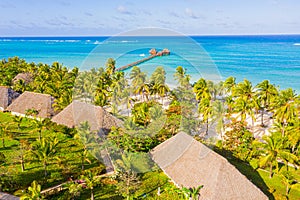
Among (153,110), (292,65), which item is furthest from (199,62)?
(292,65)

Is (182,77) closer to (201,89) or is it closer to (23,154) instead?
Result: (201,89)

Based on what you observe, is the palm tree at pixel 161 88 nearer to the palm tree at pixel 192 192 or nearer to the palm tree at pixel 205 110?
the palm tree at pixel 205 110

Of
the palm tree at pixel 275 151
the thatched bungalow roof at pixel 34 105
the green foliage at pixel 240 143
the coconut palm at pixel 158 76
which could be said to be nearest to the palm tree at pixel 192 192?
the palm tree at pixel 275 151

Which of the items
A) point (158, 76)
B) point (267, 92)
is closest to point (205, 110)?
point (158, 76)

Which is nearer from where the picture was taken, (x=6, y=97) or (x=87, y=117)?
(x=87, y=117)

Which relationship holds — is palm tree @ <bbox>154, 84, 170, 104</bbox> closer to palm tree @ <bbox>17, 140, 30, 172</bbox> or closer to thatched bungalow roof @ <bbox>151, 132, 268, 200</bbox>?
thatched bungalow roof @ <bbox>151, 132, 268, 200</bbox>

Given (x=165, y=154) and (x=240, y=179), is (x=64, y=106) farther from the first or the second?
(x=240, y=179)

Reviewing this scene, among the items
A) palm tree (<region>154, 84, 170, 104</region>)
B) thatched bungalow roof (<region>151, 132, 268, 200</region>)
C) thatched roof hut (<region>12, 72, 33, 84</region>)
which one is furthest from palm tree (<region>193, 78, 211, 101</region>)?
thatched roof hut (<region>12, 72, 33, 84</region>)
